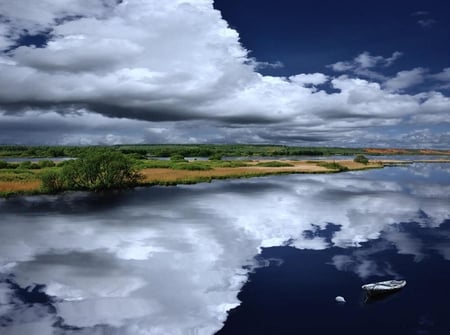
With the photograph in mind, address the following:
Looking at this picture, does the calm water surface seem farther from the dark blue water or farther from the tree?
the tree

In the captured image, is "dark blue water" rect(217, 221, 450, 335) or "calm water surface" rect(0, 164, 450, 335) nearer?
"dark blue water" rect(217, 221, 450, 335)

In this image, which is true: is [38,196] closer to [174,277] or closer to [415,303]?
[174,277]

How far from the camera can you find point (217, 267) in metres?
23.7

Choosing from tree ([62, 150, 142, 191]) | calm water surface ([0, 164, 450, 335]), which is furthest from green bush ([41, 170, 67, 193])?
calm water surface ([0, 164, 450, 335])

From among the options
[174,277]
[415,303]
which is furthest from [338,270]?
[174,277]

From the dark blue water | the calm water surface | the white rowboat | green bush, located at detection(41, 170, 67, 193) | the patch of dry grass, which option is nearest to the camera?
the dark blue water

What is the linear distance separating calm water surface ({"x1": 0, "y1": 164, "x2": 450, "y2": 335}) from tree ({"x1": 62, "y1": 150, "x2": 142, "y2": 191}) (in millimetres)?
10835

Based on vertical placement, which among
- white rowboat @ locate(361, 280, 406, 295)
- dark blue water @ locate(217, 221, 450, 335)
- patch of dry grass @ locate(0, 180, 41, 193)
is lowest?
dark blue water @ locate(217, 221, 450, 335)

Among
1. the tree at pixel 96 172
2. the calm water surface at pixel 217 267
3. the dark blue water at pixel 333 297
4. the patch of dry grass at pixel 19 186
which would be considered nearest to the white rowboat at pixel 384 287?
the dark blue water at pixel 333 297

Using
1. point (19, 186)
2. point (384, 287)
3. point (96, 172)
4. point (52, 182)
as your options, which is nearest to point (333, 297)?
point (384, 287)

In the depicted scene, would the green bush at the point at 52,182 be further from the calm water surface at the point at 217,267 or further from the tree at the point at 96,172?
the calm water surface at the point at 217,267

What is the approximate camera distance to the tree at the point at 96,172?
183 ft

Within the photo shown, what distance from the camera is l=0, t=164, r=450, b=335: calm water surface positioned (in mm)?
16875

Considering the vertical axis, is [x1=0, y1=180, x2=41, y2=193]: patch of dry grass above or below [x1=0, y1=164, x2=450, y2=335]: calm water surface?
above
